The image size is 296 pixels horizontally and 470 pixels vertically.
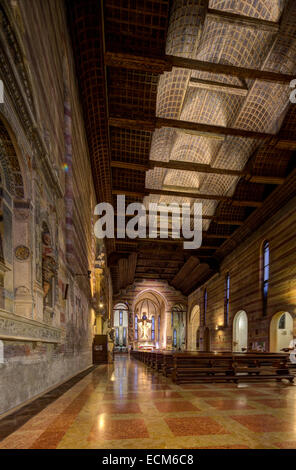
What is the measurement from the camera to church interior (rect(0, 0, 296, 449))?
3549 millimetres

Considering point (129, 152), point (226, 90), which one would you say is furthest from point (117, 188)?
point (226, 90)

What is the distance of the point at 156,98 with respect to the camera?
1002 centimetres

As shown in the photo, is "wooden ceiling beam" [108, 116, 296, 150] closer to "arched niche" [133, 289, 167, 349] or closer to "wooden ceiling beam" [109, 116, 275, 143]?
"wooden ceiling beam" [109, 116, 275, 143]

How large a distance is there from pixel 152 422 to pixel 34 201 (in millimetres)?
3492

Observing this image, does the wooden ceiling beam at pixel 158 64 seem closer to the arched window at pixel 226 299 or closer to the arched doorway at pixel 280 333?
the arched doorway at pixel 280 333

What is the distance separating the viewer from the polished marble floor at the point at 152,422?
290cm

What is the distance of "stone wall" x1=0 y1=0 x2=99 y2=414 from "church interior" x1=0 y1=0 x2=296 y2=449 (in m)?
0.03

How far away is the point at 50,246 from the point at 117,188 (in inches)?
374

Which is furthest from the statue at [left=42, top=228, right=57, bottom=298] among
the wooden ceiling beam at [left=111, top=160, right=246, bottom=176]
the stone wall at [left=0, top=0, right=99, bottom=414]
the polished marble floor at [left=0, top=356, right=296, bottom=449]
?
the wooden ceiling beam at [left=111, top=160, right=246, bottom=176]

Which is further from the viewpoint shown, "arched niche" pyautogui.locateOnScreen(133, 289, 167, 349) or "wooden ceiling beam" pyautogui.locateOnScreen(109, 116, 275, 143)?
"arched niche" pyautogui.locateOnScreen(133, 289, 167, 349)

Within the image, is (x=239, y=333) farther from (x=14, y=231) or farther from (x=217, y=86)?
(x=14, y=231)

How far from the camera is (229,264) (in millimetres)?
21422

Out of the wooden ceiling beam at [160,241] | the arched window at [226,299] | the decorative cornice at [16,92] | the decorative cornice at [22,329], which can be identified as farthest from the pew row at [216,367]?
the arched window at [226,299]
